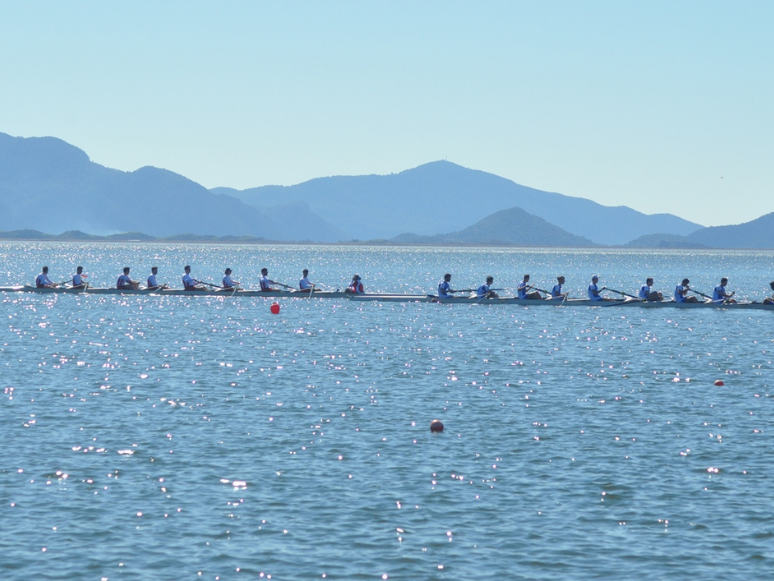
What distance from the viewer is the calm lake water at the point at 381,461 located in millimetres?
15227

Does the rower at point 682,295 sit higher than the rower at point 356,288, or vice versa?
the rower at point 682,295

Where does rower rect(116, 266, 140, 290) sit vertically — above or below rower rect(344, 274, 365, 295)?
below

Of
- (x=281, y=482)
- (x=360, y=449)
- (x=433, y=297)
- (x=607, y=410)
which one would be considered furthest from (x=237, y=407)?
(x=433, y=297)

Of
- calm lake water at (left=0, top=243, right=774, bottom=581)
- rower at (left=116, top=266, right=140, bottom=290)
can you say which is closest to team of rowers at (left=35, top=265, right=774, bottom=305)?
rower at (left=116, top=266, right=140, bottom=290)

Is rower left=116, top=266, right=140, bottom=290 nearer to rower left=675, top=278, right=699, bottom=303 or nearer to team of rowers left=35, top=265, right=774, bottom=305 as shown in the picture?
team of rowers left=35, top=265, right=774, bottom=305

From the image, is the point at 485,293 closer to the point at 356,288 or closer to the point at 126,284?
the point at 356,288

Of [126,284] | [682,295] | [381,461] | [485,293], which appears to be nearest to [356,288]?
[485,293]

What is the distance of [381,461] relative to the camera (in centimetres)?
2066

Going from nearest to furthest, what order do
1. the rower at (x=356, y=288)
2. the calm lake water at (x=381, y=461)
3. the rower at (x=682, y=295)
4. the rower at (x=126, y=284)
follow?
1. the calm lake water at (x=381, y=461)
2. the rower at (x=682, y=295)
3. the rower at (x=356, y=288)
4. the rower at (x=126, y=284)

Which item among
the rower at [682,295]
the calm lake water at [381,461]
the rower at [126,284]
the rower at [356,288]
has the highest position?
the rower at [682,295]

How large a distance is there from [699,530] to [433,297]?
43.1m

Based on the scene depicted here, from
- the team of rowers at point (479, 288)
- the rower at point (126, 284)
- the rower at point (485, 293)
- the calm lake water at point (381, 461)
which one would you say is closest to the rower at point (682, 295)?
the team of rowers at point (479, 288)

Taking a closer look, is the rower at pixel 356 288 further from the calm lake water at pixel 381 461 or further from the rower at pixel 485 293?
the calm lake water at pixel 381 461

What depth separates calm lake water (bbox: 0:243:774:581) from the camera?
1523cm
